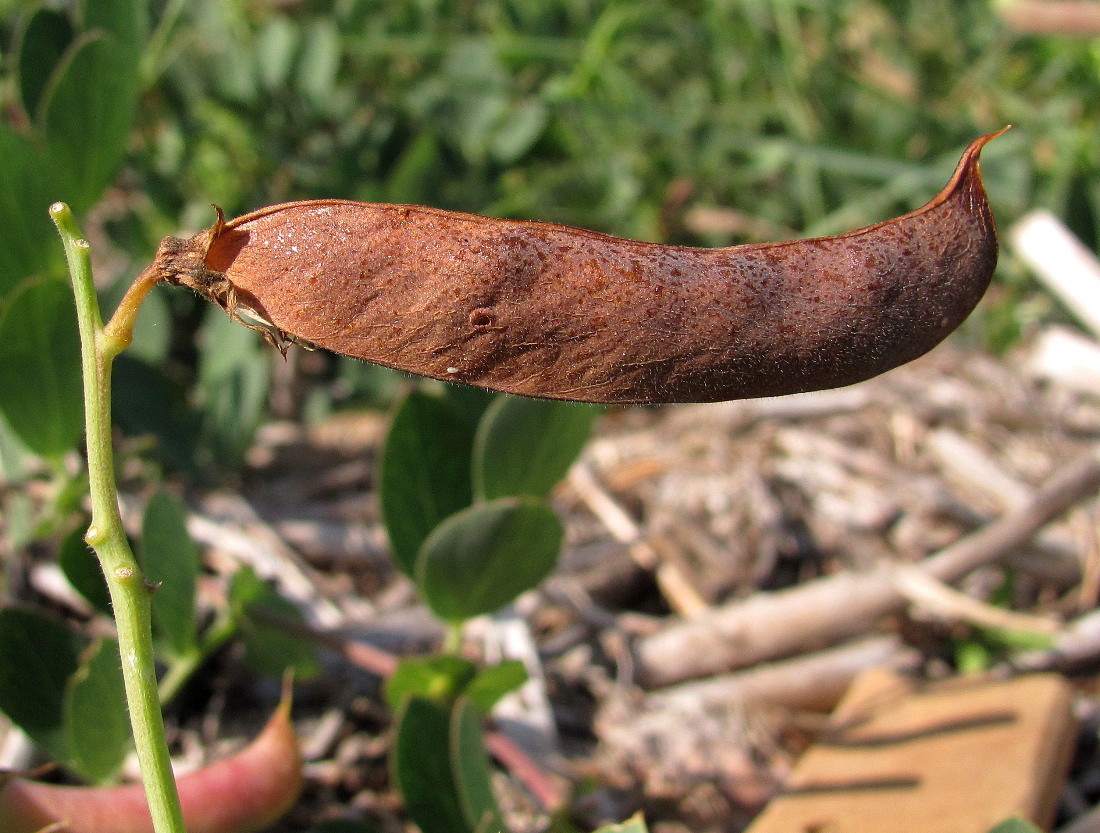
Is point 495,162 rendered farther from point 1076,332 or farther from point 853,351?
point 853,351

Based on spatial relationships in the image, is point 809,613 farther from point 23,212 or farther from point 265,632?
point 23,212

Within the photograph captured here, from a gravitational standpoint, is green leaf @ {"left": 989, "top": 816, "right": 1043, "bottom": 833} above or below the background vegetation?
below

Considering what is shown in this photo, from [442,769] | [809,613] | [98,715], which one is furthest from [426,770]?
[809,613]

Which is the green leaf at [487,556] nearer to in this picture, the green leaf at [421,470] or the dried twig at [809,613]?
the green leaf at [421,470]

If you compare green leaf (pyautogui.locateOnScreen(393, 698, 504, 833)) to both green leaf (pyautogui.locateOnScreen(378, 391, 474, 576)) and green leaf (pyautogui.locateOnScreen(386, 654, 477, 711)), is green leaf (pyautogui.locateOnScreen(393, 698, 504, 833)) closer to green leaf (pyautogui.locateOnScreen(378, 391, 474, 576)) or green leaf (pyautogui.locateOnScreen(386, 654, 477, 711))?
green leaf (pyautogui.locateOnScreen(386, 654, 477, 711))

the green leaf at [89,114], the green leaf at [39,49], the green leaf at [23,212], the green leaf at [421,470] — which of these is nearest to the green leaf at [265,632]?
the green leaf at [421,470]

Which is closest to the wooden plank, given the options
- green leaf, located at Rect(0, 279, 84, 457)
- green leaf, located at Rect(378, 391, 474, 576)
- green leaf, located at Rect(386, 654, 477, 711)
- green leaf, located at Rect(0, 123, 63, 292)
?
green leaf, located at Rect(386, 654, 477, 711)

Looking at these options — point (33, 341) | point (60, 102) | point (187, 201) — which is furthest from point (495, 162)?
point (33, 341)
